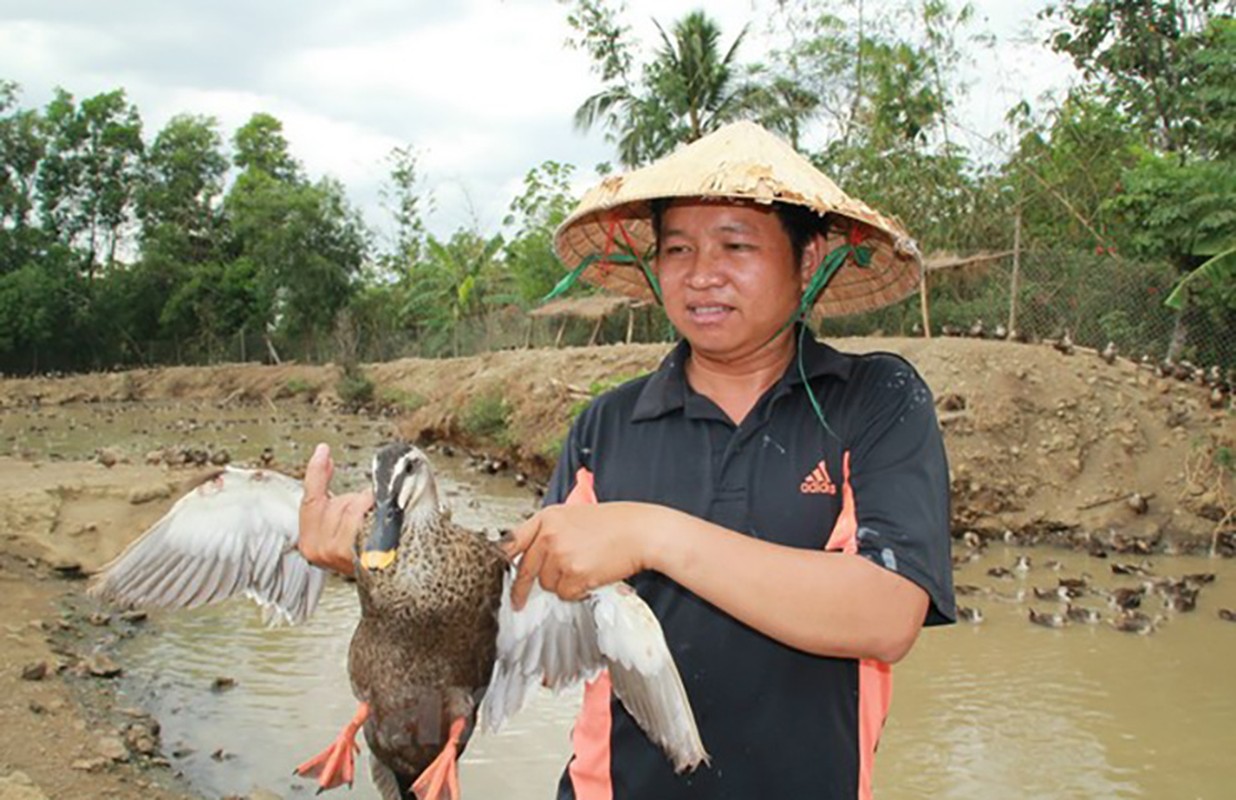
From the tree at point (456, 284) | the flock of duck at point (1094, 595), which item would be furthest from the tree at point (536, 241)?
the flock of duck at point (1094, 595)

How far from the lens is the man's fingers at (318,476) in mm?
2230

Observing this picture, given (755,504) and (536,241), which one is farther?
(536,241)

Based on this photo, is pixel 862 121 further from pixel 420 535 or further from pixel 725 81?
pixel 420 535

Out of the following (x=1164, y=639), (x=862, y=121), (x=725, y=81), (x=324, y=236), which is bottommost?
(x=1164, y=639)

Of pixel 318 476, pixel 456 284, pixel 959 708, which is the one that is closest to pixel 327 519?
pixel 318 476

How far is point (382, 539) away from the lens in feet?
6.92

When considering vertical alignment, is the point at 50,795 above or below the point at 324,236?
below

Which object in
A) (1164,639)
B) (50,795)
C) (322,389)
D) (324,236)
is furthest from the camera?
(324,236)

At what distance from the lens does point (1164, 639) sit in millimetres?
8352

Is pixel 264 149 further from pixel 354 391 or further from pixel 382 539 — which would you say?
pixel 382 539

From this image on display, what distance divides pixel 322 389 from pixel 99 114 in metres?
17.5

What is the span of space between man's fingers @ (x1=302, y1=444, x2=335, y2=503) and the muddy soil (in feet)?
8.91

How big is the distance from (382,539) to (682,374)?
763 millimetres

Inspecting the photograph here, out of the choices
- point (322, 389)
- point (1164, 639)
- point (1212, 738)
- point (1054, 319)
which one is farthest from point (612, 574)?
point (322, 389)
